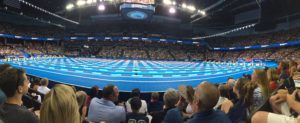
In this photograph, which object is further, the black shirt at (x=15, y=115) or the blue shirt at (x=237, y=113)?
the blue shirt at (x=237, y=113)

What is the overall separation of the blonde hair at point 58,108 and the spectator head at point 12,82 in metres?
0.79

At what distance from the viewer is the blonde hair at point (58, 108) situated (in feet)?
6.50

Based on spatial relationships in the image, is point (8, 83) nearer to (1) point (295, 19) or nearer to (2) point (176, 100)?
(2) point (176, 100)

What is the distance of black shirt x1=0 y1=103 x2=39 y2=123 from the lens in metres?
2.31

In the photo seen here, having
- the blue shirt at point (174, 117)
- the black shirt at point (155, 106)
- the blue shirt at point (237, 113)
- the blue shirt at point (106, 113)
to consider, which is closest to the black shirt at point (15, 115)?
the blue shirt at point (106, 113)

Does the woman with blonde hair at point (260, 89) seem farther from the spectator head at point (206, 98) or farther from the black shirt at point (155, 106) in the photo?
the black shirt at point (155, 106)

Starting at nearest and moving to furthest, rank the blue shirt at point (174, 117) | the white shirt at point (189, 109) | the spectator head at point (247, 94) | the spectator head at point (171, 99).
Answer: the blue shirt at point (174, 117)
the spectator head at point (247, 94)
the spectator head at point (171, 99)
the white shirt at point (189, 109)

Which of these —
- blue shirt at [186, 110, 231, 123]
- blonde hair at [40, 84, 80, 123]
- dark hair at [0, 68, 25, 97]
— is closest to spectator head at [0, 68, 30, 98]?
dark hair at [0, 68, 25, 97]

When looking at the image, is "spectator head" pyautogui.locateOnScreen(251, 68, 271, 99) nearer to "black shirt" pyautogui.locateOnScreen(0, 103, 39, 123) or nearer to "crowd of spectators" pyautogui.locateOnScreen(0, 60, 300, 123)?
"crowd of spectators" pyautogui.locateOnScreen(0, 60, 300, 123)

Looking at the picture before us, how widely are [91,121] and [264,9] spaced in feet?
149

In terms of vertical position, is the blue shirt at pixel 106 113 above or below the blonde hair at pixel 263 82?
below

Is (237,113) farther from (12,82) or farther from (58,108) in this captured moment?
(12,82)

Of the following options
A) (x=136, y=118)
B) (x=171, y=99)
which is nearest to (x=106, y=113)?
(x=136, y=118)

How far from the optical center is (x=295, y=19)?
4953cm
